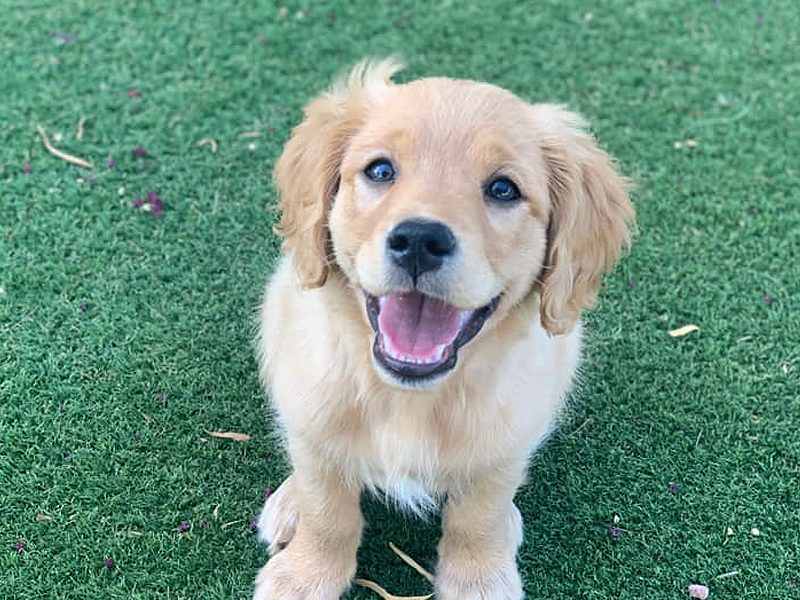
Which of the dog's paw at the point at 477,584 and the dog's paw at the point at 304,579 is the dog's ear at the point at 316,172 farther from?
the dog's paw at the point at 477,584

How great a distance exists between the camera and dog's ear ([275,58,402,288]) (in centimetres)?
214

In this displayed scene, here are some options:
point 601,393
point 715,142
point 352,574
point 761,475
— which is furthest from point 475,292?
point 715,142

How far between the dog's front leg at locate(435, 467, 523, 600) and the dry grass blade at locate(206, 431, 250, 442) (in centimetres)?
78

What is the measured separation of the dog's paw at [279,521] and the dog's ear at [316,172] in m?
0.90

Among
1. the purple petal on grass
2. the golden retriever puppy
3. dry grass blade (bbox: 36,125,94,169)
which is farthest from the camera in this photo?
dry grass blade (bbox: 36,125,94,169)

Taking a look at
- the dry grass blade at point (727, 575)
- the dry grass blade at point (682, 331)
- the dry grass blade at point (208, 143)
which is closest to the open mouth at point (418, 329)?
the dry grass blade at point (727, 575)

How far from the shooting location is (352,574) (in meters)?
2.60

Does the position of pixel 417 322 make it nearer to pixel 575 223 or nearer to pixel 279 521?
pixel 575 223

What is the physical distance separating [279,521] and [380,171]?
1.26 metres

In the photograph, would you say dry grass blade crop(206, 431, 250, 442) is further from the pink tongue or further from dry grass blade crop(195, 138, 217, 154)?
dry grass blade crop(195, 138, 217, 154)

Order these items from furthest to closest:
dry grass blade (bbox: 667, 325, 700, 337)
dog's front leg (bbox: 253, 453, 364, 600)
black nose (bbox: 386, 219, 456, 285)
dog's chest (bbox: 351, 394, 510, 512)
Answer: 1. dry grass blade (bbox: 667, 325, 700, 337)
2. dog's front leg (bbox: 253, 453, 364, 600)
3. dog's chest (bbox: 351, 394, 510, 512)
4. black nose (bbox: 386, 219, 456, 285)

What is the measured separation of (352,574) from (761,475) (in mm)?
1468

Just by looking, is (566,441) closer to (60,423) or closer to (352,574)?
(352,574)

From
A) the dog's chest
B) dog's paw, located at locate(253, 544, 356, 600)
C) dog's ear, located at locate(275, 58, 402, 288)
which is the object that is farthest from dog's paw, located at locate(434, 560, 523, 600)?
dog's ear, located at locate(275, 58, 402, 288)
